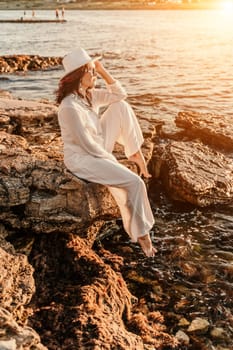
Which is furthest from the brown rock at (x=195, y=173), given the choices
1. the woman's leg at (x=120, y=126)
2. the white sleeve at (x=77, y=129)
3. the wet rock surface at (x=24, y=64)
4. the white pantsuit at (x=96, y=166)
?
the wet rock surface at (x=24, y=64)

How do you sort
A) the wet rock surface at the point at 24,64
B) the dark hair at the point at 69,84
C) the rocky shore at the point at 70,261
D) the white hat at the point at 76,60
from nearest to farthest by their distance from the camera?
the rocky shore at the point at 70,261 → the white hat at the point at 76,60 → the dark hair at the point at 69,84 → the wet rock surface at the point at 24,64

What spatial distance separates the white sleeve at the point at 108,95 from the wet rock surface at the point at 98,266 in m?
1.09

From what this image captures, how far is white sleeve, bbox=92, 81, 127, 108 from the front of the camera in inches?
273

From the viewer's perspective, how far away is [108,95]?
6.98 metres

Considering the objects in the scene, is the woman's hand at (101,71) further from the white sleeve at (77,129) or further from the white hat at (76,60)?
the white sleeve at (77,129)

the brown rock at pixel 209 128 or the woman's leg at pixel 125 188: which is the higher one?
the woman's leg at pixel 125 188

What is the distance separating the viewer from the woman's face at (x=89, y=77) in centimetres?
624

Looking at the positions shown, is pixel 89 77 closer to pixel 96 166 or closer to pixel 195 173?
pixel 96 166

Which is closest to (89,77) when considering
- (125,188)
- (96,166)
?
(96,166)

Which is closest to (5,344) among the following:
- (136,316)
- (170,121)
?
(136,316)

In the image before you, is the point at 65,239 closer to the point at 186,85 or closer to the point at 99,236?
the point at 99,236

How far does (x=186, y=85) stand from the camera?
21.2 metres

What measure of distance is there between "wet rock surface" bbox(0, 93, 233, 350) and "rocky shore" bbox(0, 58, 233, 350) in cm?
1

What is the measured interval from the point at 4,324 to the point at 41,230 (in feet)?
8.37
